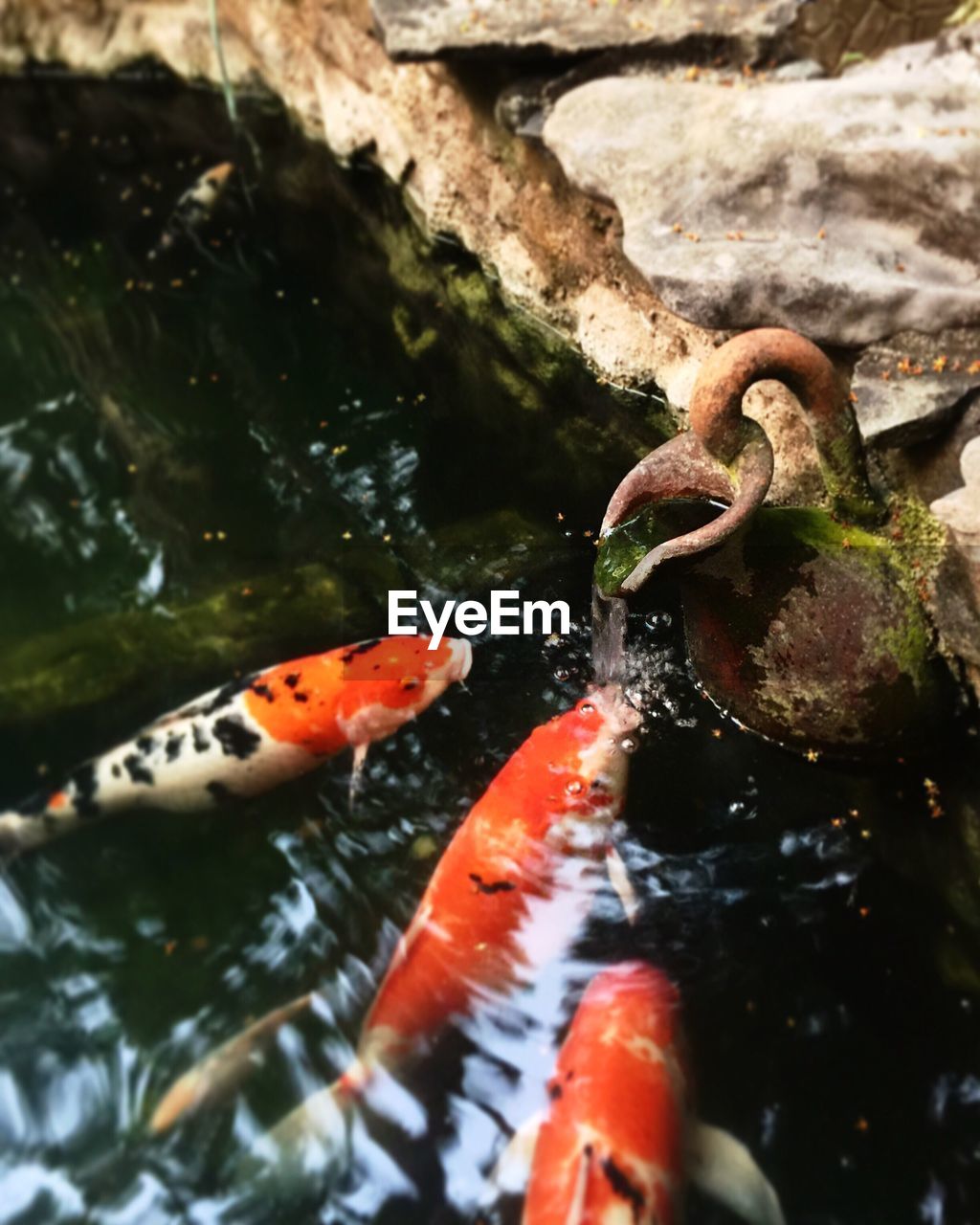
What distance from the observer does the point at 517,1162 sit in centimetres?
242

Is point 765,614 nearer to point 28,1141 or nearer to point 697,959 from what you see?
point 697,959

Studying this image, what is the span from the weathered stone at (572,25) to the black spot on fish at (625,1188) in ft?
13.9

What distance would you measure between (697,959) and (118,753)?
2.09 m

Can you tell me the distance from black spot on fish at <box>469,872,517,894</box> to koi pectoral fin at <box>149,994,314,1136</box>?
1.89 feet

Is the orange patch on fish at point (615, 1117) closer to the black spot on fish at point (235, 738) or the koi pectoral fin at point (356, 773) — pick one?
the koi pectoral fin at point (356, 773)

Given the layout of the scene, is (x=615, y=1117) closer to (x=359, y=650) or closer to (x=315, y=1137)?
(x=315, y=1137)

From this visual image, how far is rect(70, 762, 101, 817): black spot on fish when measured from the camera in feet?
11.3

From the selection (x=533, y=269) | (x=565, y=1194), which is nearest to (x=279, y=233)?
(x=533, y=269)

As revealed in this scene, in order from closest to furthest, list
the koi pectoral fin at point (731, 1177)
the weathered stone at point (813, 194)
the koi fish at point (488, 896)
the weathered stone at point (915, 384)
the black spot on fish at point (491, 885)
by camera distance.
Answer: the koi pectoral fin at point (731, 1177) < the koi fish at point (488, 896) < the black spot on fish at point (491, 885) < the weathered stone at point (915, 384) < the weathered stone at point (813, 194)

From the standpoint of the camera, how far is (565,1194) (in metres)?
2.23

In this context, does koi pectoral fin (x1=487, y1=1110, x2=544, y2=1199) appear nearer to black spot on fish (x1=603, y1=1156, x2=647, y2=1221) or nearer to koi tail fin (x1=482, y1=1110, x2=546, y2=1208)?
koi tail fin (x1=482, y1=1110, x2=546, y2=1208)

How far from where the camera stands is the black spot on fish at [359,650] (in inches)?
140

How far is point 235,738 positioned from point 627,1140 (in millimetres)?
1857

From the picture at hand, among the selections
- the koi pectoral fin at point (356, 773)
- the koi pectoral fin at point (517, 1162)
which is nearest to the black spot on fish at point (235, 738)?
the koi pectoral fin at point (356, 773)
